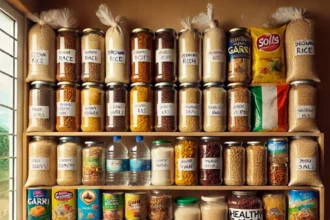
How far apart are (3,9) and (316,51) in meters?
1.51

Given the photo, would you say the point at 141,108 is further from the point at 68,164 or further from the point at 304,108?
the point at 304,108

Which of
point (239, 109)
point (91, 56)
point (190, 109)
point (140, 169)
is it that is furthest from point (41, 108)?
point (239, 109)

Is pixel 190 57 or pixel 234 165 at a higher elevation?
pixel 190 57

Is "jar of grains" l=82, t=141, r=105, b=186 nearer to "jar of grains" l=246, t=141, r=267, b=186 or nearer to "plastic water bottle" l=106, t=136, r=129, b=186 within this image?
"plastic water bottle" l=106, t=136, r=129, b=186

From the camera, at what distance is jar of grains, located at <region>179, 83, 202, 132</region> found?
1.96m

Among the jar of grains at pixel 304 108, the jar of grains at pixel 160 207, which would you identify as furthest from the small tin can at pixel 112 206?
the jar of grains at pixel 304 108

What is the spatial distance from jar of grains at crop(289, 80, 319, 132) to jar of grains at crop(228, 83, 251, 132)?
Answer: 209 mm

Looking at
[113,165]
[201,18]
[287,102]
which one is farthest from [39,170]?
[287,102]

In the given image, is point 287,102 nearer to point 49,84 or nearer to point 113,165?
point 113,165

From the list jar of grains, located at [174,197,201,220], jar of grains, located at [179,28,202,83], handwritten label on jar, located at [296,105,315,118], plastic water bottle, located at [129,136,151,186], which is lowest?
jar of grains, located at [174,197,201,220]

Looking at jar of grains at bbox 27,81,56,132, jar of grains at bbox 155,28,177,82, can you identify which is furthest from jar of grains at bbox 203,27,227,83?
jar of grains at bbox 27,81,56,132

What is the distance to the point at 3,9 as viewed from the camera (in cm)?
184

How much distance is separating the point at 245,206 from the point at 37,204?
0.97 metres

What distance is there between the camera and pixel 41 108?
1961 millimetres
